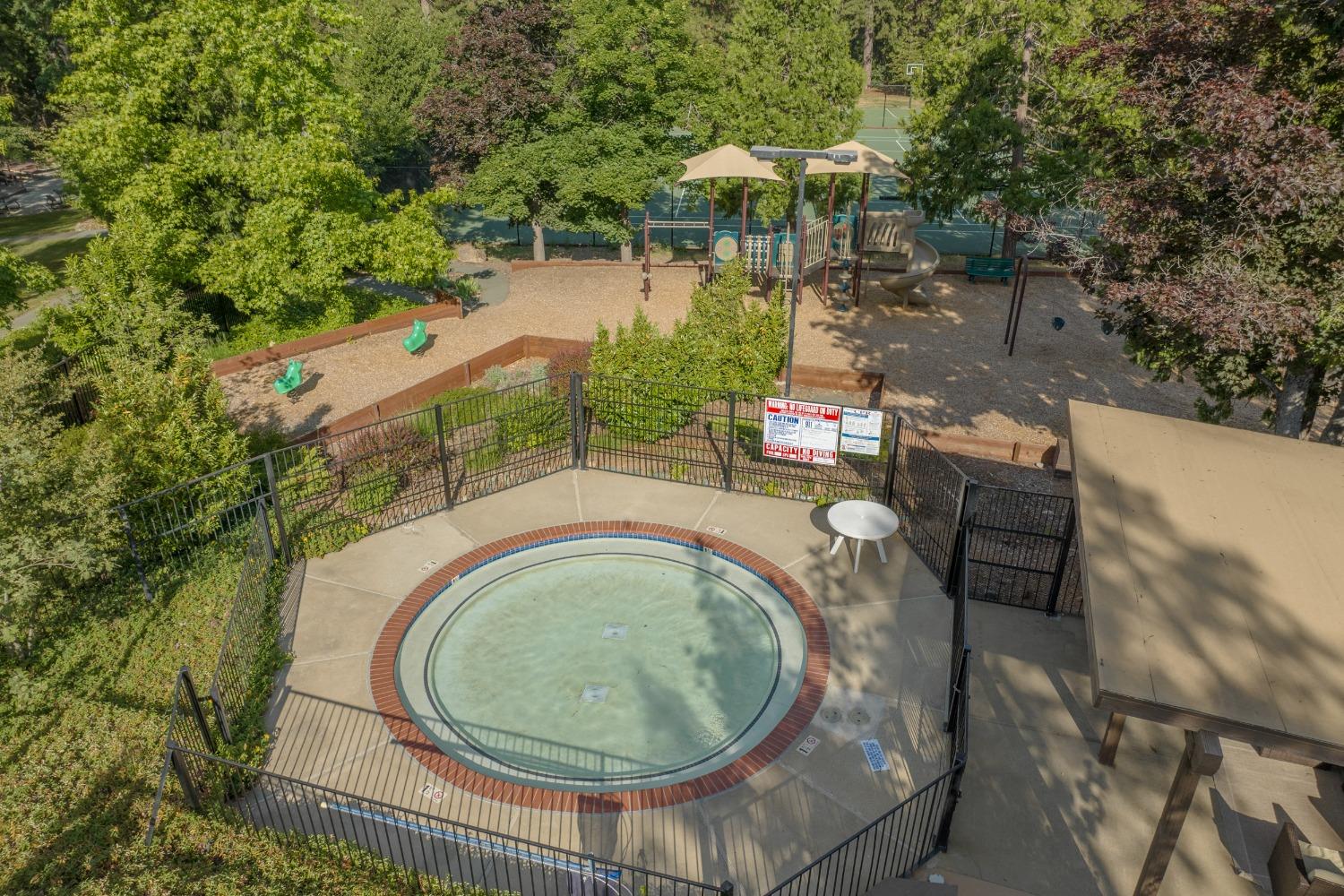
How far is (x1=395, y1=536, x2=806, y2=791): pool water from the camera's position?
10.5 metres

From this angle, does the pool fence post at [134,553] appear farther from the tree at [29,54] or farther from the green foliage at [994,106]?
the tree at [29,54]

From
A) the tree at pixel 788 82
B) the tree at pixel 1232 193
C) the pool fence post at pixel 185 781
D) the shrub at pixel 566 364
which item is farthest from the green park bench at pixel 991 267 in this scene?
the pool fence post at pixel 185 781

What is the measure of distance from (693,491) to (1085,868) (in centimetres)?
921

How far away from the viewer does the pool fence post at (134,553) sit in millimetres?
12453

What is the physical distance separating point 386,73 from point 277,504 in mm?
29615

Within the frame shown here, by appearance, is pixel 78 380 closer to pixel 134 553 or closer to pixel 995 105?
pixel 134 553

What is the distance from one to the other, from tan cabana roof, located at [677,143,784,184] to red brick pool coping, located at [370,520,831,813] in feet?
46.5

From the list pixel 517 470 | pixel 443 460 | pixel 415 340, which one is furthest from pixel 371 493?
pixel 415 340

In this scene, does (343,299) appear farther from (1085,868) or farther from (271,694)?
(1085,868)

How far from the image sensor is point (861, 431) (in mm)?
14531

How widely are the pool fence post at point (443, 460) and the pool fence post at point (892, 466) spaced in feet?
25.6

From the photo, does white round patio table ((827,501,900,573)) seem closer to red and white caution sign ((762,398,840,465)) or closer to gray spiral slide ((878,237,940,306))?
red and white caution sign ((762,398,840,465))

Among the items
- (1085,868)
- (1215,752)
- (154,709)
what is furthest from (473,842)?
(1215,752)

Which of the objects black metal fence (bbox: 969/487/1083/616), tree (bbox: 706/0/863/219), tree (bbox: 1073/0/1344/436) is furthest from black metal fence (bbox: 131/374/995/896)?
tree (bbox: 706/0/863/219)
